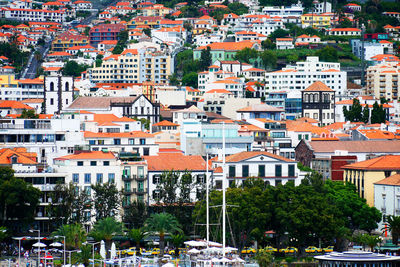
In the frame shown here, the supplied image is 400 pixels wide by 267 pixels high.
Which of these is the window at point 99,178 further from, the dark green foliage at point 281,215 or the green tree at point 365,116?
the green tree at point 365,116

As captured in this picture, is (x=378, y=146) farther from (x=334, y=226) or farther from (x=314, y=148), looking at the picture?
(x=334, y=226)

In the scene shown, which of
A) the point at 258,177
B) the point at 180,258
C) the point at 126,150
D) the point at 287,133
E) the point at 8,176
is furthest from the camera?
the point at 287,133

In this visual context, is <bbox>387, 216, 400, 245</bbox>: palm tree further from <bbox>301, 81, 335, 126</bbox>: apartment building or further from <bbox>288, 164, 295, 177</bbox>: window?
<bbox>301, 81, 335, 126</bbox>: apartment building

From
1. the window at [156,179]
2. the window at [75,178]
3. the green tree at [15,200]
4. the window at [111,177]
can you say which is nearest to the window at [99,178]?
the window at [111,177]

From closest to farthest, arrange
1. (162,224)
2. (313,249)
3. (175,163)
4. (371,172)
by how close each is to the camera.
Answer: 1. (162,224)
2. (313,249)
3. (175,163)
4. (371,172)

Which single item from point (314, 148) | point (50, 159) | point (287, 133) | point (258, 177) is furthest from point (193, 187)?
point (287, 133)

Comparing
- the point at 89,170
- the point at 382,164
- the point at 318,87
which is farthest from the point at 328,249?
the point at 318,87

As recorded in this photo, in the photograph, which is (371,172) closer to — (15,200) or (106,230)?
(106,230)
